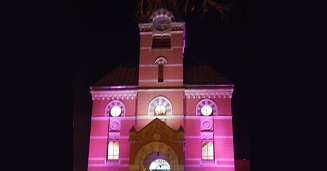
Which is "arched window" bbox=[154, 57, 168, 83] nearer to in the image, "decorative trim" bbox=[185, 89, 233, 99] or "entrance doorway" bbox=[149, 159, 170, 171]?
"decorative trim" bbox=[185, 89, 233, 99]

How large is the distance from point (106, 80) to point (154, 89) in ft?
15.1

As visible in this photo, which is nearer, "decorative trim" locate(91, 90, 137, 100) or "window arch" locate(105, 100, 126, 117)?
"window arch" locate(105, 100, 126, 117)

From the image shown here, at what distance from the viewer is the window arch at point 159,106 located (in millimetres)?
27359

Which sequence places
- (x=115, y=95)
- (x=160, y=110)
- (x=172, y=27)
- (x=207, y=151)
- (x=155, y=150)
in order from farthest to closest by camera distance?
(x=172, y=27)
(x=115, y=95)
(x=160, y=110)
(x=207, y=151)
(x=155, y=150)

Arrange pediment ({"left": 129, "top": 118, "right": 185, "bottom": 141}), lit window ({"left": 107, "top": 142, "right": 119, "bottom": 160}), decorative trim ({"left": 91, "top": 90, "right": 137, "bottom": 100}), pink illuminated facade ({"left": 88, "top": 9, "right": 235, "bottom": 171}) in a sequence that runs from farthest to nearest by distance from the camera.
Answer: decorative trim ({"left": 91, "top": 90, "right": 137, "bottom": 100}), lit window ({"left": 107, "top": 142, "right": 119, "bottom": 160}), pink illuminated facade ({"left": 88, "top": 9, "right": 235, "bottom": 171}), pediment ({"left": 129, "top": 118, "right": 185, "bottom": 141})

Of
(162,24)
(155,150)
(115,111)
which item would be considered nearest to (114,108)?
(115,111)

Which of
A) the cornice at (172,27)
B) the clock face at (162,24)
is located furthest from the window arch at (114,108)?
the clock face at (162,24)

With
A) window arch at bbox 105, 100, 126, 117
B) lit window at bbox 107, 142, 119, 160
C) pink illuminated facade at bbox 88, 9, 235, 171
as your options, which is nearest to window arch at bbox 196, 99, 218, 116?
pink illuminated facade at bbox 88, 9, 235, 171

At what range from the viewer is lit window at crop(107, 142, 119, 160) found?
89.6 ft

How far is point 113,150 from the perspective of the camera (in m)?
27.5

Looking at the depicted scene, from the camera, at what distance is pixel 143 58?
1131 inches

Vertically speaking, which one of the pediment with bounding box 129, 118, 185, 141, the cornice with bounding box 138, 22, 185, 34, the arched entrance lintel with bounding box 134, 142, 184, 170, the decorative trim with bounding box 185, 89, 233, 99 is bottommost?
the arched entrance lintel with bounding box 134, 142, 184, 170

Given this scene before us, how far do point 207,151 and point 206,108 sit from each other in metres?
3.41

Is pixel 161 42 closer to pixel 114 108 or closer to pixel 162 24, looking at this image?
pixel 162 24
